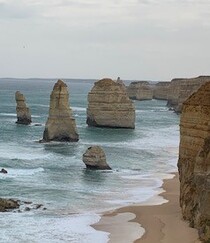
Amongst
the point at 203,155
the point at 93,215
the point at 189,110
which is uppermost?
the point at 189,110

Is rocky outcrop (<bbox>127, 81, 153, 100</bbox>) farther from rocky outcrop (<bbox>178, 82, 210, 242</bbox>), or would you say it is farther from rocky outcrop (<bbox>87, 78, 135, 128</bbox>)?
rocky outcrop (<bbox>178, 82, 210, 242</bbox>)

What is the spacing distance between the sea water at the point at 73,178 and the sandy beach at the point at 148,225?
0.91 meters

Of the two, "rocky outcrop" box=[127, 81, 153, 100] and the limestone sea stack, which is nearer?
the limestone sea stack

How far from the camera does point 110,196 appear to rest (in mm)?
42469

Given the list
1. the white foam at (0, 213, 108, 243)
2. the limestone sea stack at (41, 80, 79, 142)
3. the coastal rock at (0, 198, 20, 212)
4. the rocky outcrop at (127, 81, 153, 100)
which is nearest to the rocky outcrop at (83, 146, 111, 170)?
the coastal rock at (0, 198, 20, 212)

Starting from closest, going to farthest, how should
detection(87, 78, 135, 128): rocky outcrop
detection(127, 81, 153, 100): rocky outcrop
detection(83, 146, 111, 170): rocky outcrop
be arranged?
detection(83, 146, 111, 170): rocky outcrop < detection(87, 78, 135, 128): rocky outcrop < detection(127, 81, 153, 100): rocky outcrop

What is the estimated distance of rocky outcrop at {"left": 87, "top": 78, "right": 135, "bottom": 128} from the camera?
294 ft

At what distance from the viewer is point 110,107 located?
8931 centimetres

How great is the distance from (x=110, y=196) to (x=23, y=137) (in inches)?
1423

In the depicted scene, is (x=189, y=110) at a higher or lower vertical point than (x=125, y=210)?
higher

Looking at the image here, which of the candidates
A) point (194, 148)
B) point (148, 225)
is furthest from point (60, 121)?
point (194, 148)

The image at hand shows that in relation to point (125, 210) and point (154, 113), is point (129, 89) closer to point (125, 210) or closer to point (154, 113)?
point (154, 113)

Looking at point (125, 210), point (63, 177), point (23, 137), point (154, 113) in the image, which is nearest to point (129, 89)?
point (154, 113)

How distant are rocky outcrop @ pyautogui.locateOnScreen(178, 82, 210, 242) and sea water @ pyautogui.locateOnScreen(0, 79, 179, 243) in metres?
4.89
